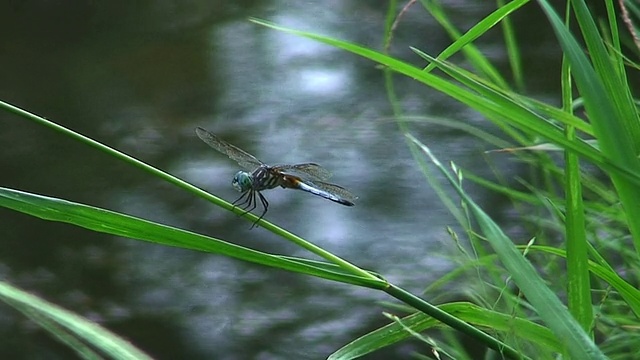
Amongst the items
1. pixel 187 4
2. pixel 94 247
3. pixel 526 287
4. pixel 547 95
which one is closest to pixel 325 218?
pixel 94 247

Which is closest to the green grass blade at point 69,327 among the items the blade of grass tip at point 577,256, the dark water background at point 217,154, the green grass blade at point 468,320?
the green grass blade at point 468,320

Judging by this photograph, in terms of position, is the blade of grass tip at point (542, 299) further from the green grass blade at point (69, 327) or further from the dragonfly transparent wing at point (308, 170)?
the dragonfly transparent wing at point (308, 170)

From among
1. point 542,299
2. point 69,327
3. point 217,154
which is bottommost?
point 542,299

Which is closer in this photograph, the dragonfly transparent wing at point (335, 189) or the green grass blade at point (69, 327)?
the green grass blade at point (69, 327)

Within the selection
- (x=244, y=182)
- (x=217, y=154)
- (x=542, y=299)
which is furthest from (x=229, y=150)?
(x=217, y=154)

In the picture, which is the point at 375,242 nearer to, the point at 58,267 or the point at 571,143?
the point at 58,267

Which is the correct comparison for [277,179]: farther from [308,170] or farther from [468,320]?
[468,320]
